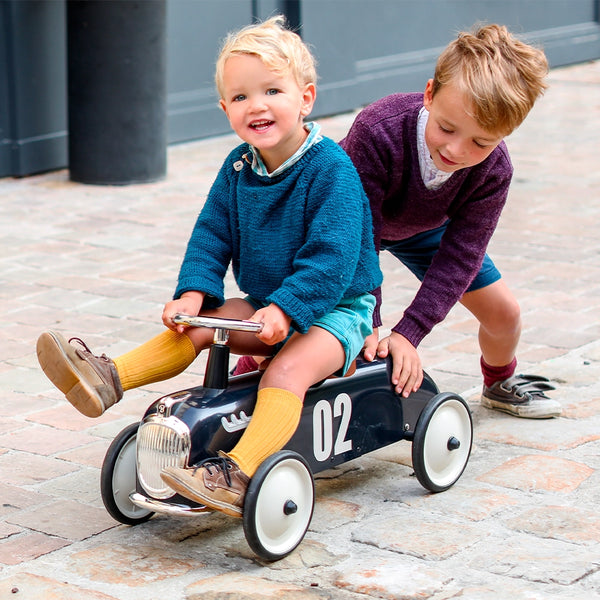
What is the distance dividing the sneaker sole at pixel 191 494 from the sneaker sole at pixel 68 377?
1.00ft

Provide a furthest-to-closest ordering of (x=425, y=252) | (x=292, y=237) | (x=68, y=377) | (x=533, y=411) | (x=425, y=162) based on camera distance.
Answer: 1. (x=533, y=411)
2. (x=425, y=252)
3. (x=425, y=162)
4. (x=292, y=237)
5. (x=68, y=377)

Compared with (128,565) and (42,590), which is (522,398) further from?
(42,590)

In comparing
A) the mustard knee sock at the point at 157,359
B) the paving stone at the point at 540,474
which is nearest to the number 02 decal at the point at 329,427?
the mustard knee sock at the point at 157,359

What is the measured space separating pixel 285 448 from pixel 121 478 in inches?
15.7

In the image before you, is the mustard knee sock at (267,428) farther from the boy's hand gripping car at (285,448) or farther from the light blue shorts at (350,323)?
the light blue shorts at (350,323)

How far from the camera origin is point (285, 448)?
268 centimetres

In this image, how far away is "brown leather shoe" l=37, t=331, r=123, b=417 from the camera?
263 centimetres

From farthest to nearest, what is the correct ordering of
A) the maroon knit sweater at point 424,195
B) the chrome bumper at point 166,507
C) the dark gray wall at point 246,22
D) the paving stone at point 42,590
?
1. the dark gray wall at point 246,22
2. the maroon knit sweater at point 424,195
3. the chrome bumper at point 166,507
4. the paving stone at point 42,590

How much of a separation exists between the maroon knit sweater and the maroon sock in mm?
Answer: 616

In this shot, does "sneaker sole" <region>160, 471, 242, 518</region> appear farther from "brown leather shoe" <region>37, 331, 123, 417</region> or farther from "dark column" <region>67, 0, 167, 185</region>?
"dark column" <region>67, 0, 167, 185</region>

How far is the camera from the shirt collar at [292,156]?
275 centimetres

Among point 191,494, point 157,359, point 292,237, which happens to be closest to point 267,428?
point 191,494

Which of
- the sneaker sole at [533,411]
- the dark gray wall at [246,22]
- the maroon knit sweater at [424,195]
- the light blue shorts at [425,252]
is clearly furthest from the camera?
the dark gray wall at [246,22]

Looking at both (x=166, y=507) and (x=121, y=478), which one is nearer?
(x=166, y=507)
